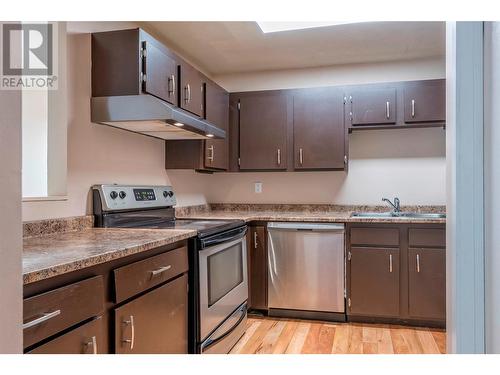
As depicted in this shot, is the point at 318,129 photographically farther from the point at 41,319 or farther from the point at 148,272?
the point at 41,319

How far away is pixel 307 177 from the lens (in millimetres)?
3811

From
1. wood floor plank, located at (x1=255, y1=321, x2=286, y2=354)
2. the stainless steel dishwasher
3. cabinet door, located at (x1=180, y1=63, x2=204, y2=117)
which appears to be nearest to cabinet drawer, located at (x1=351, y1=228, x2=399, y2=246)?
the stainless steel dishwasher

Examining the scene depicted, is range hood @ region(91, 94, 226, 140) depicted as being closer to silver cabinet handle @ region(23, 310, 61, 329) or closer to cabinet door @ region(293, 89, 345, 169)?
silver cabinet handle @ region(23, 310, 61, 329)

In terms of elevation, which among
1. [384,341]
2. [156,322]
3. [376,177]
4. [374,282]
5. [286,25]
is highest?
[286,25]

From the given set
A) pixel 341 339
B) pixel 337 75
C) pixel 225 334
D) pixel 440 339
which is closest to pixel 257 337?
pixel 225 334

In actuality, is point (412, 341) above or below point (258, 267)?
below

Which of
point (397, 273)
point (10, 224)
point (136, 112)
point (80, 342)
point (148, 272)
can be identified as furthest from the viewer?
point (397, 273)

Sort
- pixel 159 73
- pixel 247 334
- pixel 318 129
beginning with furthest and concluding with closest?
pixel 318 129 → pixel 247 334 → pixel 159 73

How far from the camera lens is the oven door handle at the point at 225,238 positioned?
2.18m

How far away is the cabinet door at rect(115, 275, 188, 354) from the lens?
60.0 inches

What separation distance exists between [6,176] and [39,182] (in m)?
1.75

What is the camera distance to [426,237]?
9.75 ft

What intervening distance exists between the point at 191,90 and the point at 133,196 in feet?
2.96

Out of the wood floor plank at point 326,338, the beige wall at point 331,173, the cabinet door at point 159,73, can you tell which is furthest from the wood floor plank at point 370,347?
the cabinet door at point 159,73
